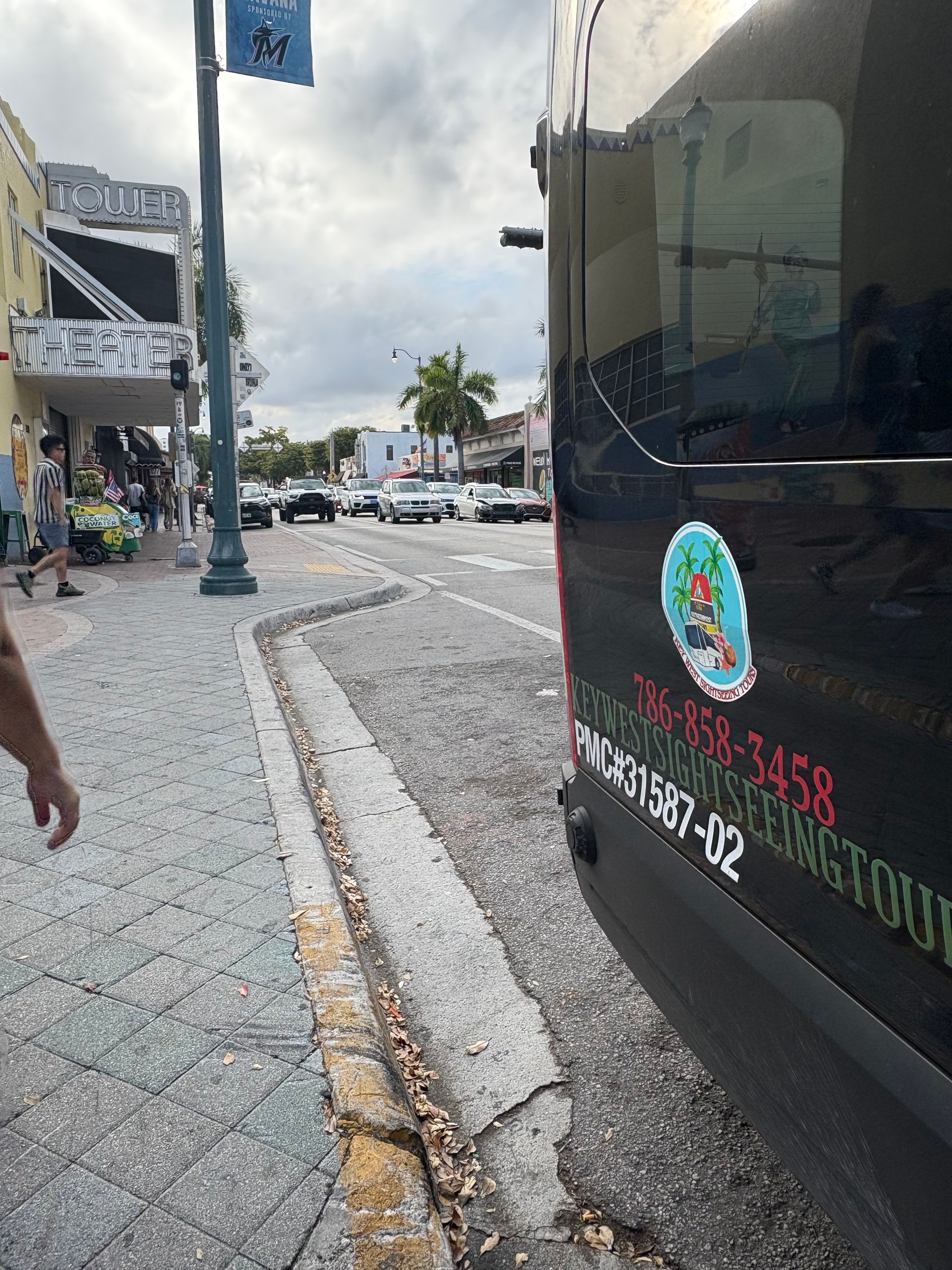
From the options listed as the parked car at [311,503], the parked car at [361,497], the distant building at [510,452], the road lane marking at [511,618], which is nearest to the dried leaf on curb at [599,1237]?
the road lane marking at [511,618]

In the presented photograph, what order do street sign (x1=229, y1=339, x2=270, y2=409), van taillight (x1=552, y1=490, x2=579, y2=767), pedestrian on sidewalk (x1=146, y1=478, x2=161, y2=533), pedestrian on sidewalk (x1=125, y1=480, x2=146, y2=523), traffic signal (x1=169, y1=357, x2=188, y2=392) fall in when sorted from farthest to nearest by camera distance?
pedestrian on sidewalk (x1=146, y1=478, x2=161, y2=533) < pedestrian on sidewalk (x1=125, y1=480, x2=146, y2=523) < traffic signal (x1=169, y1=357, x2=188, y2=392) < street sign (x1=229, y1=339, x2=270, y2=409) < van taillight (x1=552, y1=490, x2=579, y2=767)

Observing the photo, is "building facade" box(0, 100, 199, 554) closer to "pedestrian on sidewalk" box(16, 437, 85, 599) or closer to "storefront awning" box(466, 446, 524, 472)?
"pedestrian on sidewalk" box(16, 437, 85, 599)

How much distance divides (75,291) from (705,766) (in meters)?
22.9

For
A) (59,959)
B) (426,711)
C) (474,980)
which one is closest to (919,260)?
(474,980)

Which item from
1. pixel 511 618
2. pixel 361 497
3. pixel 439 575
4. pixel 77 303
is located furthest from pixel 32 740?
pixel 361 497

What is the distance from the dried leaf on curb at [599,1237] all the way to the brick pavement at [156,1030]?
545 millimetres

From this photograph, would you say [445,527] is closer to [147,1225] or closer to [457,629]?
[457,629]

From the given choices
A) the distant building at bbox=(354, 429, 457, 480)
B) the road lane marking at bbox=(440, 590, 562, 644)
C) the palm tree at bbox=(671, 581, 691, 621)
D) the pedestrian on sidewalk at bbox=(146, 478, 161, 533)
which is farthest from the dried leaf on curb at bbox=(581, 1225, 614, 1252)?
the distant building at bbox=(354, 429, 457, 480)

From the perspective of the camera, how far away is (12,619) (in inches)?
67.5

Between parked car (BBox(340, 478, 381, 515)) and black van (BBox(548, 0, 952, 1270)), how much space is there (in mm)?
42615

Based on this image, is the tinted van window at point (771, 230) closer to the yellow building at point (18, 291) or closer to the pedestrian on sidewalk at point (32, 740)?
the pedestrian on sidewalk at point (32, 740)

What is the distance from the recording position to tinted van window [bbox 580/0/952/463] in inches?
48.1

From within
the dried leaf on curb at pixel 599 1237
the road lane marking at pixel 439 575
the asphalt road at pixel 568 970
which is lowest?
the dried leaf on curb at pixel 599 1237

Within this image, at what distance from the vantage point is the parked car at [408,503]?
113 ft
